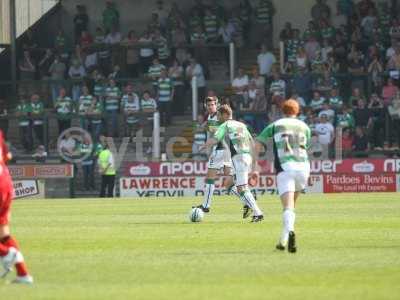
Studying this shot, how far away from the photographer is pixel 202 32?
41844mm

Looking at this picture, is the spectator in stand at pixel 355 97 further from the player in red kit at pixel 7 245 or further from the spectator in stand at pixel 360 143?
the player in red kit at pixel 7 245

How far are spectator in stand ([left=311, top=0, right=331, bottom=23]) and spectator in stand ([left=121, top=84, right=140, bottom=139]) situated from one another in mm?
7017

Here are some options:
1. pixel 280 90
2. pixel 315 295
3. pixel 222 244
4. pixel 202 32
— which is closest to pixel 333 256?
pixel 222 244

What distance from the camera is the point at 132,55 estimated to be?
139ft

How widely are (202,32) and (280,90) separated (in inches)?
218

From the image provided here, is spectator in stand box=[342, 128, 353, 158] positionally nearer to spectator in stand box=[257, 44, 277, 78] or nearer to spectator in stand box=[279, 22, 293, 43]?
spectator in stand box=[257, 44, 277, 78]

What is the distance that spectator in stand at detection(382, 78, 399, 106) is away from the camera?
36312 mm

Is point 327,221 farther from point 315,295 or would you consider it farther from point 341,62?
point 341,62

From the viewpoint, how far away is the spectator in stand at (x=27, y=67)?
42969 millimetres

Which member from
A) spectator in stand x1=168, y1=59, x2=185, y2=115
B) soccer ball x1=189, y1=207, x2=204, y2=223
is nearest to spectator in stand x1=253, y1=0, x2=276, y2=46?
spectator in stand x1=168, y1=59, x2=185, y2=115

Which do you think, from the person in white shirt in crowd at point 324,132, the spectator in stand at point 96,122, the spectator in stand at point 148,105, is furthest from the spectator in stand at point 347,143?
the spectator in stand at point 96,122

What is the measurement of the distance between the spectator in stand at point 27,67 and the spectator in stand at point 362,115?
42.9 feet

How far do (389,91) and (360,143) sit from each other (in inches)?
80.6

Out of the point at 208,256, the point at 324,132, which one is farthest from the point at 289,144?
the point at 324,132
